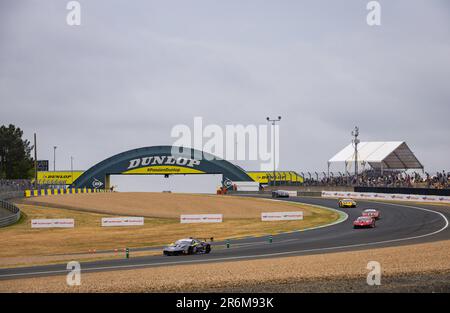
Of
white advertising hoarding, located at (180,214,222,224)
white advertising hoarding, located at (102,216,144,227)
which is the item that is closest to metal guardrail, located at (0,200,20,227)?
white advertising hoarding, located at (102,216,144,227)

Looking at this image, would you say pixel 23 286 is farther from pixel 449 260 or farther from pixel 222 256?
pixel 449 260

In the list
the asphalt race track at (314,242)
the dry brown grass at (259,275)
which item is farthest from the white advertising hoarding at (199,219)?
the dry brown grass at (259,275)

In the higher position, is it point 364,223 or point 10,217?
point 10,217

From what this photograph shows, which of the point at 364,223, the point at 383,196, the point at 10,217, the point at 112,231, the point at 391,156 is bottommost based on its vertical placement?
the point at 112,231

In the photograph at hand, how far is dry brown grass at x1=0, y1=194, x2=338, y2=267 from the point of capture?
39.9 m

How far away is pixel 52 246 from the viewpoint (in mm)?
41688

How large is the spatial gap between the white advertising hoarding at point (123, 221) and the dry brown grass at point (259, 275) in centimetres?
2823

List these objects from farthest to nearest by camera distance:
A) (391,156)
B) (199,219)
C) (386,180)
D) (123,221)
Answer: (391,156)
(386,180)
(199,219)
(123,221)

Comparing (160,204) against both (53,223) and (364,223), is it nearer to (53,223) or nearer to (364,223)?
(53,223)

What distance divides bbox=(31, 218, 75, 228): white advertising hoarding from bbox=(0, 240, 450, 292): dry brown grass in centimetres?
2870

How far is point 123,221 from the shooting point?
5416cm

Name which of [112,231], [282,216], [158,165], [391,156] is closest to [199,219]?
[282,216]

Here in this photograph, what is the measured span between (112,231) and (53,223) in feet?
19.2
